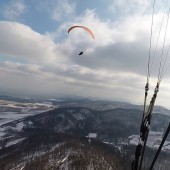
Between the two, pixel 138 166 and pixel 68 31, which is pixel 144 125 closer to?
pixel 138 166

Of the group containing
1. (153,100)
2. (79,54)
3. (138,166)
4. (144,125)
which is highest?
(79,54)

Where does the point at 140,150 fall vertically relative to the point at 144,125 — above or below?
below

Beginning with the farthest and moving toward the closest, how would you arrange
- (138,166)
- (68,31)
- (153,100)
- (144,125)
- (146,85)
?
(68,31)
(146,85)
(153,100)
(144,125)
(138,166)

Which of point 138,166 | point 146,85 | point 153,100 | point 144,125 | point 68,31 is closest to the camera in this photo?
point 138,166

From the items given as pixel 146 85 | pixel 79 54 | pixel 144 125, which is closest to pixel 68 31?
pixel 79 54

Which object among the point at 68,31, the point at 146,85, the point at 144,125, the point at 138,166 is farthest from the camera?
the point at 68,31

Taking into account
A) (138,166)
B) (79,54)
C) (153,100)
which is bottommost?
(138,166)

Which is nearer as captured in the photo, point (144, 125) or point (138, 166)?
point (138, 166)

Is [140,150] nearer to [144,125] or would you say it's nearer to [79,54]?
[144,125]

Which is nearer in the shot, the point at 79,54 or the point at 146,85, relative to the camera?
the point at 146,85
